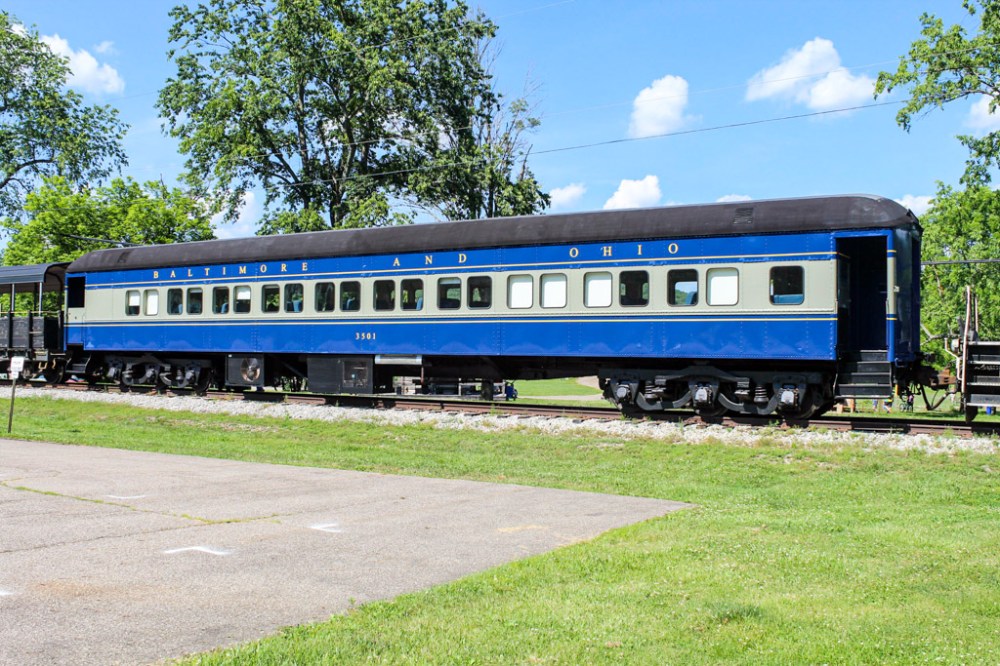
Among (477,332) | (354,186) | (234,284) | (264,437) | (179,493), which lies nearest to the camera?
(179,493)

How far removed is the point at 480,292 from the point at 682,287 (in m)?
4.27

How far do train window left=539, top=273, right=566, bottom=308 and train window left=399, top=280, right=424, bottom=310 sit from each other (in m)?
2.90

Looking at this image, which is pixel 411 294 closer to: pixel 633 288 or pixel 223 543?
pixel 633 288

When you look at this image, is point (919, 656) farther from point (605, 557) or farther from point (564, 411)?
point (564, 411)

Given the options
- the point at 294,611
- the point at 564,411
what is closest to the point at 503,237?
the point at 564,411

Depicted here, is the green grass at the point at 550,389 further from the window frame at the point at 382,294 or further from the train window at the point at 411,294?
the train window at the point at 411,294

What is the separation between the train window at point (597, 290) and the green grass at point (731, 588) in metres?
5.53

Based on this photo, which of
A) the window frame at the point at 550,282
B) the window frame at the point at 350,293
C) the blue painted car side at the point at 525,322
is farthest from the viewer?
the window frame at the point at 350,293

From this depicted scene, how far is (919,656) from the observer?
16.4 feet

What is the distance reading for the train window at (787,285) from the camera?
54.4ft

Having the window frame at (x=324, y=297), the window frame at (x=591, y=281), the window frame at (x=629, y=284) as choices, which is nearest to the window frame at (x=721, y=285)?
the window frame at (x=629, y=284)

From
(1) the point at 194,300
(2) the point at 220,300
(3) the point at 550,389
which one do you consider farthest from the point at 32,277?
(3) the point at 550,389

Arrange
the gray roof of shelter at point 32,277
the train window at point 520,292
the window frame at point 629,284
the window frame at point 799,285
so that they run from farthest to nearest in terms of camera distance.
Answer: the gray roof of shelter at point 32,277 < the train window at point 520,292 < the window frame at point 629,284 < the window frame at point 799,285

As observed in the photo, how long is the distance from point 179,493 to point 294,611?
4.83 meters
